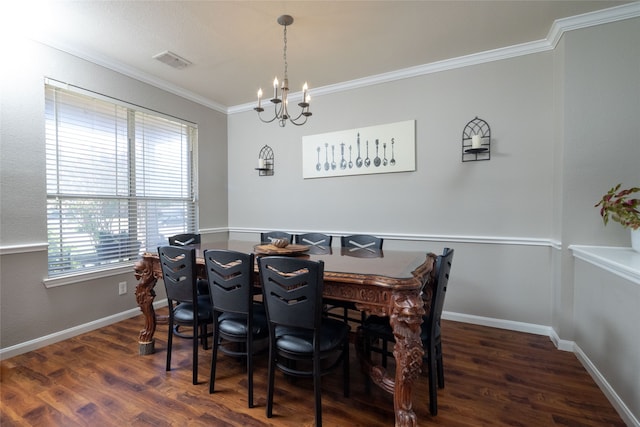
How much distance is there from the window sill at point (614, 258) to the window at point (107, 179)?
13.8ft

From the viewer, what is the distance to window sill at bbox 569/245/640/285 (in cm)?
164

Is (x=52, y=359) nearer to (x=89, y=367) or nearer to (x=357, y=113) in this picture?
(x=89, y=367)

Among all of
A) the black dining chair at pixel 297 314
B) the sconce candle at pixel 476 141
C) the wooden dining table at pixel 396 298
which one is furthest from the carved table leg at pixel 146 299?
the sconce candle at pixel 476 141

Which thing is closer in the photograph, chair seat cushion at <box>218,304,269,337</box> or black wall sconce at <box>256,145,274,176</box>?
chair seat cushion at <box>218,304,269,337</box>

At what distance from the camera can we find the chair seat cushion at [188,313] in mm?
2123

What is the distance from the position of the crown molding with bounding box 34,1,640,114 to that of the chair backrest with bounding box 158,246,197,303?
2.23 metres

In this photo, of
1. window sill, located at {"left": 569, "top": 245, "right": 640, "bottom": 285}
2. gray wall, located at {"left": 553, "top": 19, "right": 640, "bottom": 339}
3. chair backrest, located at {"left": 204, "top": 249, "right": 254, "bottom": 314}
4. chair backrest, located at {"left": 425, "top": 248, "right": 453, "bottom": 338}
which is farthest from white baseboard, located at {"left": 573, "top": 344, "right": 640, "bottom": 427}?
chair backrest, located at {"left": 204, "top": 249, "right": 254, "bottom": 314}

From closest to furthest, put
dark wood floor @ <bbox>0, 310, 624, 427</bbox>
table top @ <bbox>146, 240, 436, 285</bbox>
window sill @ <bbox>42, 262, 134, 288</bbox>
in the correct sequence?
1. table top @ <bbox>146, 240, 436, 285</bbox>
2. dark wood floor @ <bbox>0, 310, 624, 427</bbox>
3. window sill @ <bbox>42, 262, 134, 288</bbox>

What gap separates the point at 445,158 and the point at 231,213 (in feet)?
10.2

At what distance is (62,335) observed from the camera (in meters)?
2.71

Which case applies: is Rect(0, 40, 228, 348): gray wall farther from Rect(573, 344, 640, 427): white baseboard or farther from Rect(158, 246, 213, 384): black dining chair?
Rect(573, 344, 640, 427): white baseboard

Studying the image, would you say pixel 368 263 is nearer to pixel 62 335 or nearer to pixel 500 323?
pixel 500 323

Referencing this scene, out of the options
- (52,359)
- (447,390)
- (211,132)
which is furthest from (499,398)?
(211,132)

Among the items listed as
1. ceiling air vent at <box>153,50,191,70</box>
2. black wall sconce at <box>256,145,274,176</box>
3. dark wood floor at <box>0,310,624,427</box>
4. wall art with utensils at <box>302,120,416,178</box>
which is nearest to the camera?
dark wood floor at <box>0,310,624,427</box>
